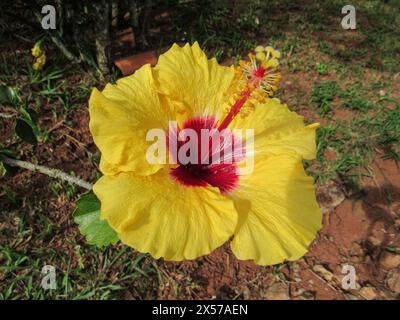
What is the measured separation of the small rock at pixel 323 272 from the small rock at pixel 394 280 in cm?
Answer: 36

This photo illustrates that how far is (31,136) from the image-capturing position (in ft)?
5.39

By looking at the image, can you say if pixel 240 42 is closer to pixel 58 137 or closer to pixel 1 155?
pixel 58 137

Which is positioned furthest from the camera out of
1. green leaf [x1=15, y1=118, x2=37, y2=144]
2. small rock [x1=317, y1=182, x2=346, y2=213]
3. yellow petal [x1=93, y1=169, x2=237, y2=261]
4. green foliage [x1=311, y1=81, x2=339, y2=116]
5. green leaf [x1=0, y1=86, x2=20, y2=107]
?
green foliage [x1=311, y1=81, x2=339, y2=116]

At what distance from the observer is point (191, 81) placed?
140 centimetres

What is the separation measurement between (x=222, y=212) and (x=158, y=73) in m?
0.53

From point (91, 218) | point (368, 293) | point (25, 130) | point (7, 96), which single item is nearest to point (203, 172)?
point (91, 218)

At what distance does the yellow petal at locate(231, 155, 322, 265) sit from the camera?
3.64 feet

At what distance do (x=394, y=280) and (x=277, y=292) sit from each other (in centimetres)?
74

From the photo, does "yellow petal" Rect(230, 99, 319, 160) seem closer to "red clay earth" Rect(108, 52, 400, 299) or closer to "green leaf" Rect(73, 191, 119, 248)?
"green leaf" Rect(73, 191, 119, 248)

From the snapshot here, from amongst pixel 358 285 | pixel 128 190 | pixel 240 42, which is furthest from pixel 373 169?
pixel 128 190

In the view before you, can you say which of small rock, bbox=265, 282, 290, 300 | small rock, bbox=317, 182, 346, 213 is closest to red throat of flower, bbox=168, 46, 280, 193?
small rock, bbox=265, 282, 290, 300

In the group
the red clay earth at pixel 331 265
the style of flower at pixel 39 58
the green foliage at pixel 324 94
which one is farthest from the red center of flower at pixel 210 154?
the green foliage at pixel 324 94

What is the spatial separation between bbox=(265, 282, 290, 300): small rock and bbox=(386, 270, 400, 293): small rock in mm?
647

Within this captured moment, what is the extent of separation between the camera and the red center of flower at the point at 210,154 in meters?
1.32
